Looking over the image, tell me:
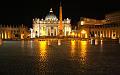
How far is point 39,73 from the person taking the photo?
1461cm

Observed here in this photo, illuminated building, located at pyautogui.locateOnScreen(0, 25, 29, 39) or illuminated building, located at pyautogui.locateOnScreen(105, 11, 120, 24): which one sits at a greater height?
illuminated building, located at pyautogui.locateOnScreen(105, 11, 120, 24)

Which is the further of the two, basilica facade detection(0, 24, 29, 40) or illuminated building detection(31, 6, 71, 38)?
illuminated building detection(31, 6, 71, 38)

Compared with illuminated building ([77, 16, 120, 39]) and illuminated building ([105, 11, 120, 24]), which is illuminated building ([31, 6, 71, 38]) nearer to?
illuminated building ([105, 11, 120, 24])

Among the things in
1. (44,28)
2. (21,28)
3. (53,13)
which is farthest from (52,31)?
(21,28)

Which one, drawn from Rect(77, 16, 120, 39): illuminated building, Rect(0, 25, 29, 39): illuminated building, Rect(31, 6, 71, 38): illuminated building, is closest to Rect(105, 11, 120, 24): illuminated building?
Rect(77, 16, 120, 39): illuminated building

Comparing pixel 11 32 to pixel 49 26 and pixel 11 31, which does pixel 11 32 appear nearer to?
pixel 11 31

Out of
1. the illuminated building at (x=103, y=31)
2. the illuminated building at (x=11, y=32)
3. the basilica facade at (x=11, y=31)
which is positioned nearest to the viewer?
the illuminated building at (x=103, y=31)

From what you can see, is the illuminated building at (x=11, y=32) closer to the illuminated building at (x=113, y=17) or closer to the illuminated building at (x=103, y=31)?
the illuminated building at (x=103, y=31)

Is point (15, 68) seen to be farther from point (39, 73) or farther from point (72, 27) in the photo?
point (72, 27)

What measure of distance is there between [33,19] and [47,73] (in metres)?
149

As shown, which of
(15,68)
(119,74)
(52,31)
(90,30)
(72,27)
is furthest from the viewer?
(72,27)

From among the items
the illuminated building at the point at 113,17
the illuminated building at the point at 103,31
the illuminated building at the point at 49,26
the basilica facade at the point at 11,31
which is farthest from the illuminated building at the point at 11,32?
the illuminated building at the point at 113,17

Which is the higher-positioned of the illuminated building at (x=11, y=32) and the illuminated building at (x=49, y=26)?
the illuminated building at (x=49, y=26)

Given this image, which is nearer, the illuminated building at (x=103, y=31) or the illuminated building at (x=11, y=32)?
the illuminated building at (x=103, y=31)
